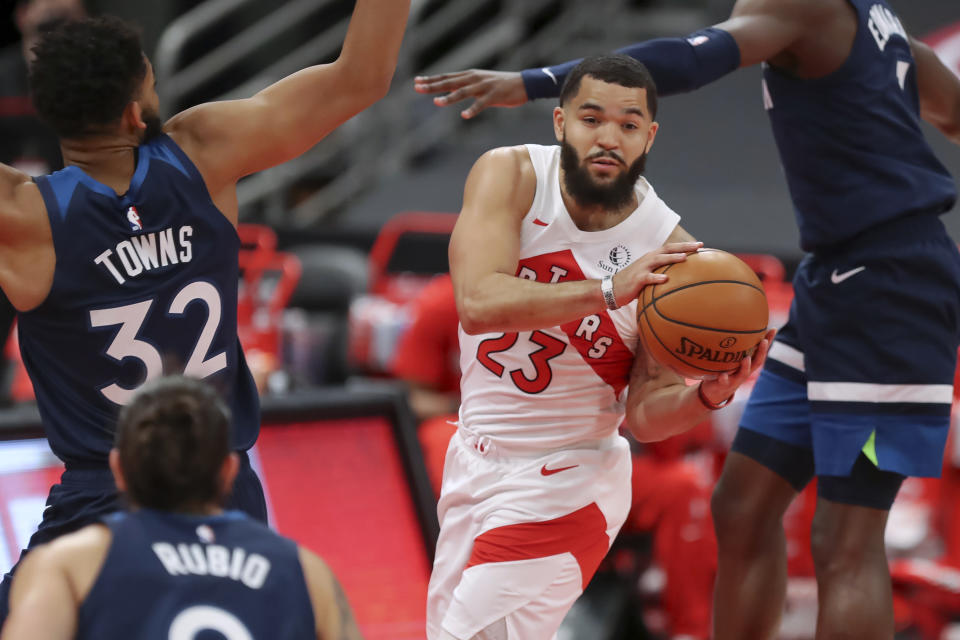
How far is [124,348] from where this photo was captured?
9.73 ft

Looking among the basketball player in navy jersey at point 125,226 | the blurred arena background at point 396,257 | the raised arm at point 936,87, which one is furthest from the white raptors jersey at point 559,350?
the blurred arena background at point 396,257

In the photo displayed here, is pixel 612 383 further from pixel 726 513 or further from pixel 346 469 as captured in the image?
pixel 346 469

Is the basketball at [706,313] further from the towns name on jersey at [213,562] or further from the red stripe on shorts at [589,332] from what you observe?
the towns name on jersey at [213,562]

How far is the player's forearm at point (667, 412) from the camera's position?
3.15 m

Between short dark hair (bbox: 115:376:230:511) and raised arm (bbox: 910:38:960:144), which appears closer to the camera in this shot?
short dark hair (bbox: 115:376:230:511)

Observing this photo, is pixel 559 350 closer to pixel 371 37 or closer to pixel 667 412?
pixel 667 412

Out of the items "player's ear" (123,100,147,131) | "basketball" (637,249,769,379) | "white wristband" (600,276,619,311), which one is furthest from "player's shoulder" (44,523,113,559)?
"basketball" (637,249,769,379)

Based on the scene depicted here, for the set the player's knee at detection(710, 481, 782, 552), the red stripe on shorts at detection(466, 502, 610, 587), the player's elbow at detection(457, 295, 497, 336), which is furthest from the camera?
the player's knee at detection(710, 481, 782, 552)

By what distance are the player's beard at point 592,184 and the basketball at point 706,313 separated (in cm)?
36

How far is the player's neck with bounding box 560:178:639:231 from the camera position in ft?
10.9

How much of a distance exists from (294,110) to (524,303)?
0.74m

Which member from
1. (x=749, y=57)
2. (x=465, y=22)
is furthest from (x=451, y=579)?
(x=465, y=22)

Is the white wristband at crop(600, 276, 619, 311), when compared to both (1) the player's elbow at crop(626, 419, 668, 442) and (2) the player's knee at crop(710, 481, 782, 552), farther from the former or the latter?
(2) the player's knee at crop(710, 481, 782, 552)

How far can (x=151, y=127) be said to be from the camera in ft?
9.82
